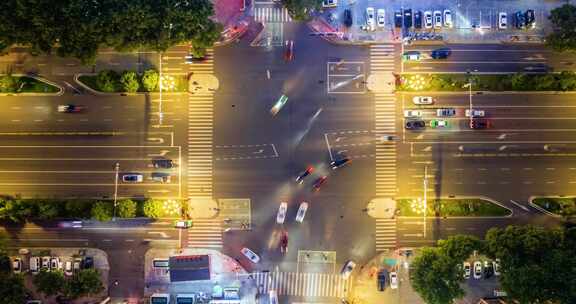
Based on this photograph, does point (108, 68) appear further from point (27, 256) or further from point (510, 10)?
point (510, 10)

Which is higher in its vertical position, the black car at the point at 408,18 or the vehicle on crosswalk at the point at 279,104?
the black car at the point at 408,18

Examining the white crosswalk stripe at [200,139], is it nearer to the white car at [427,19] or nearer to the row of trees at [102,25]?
the row of trees at [102,25]

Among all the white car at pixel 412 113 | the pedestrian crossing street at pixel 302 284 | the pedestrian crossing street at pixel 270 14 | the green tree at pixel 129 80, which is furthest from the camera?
the pedestrian crossing street at pixel 270 14

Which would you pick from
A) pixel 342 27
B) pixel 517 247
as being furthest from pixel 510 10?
pixel 517 247

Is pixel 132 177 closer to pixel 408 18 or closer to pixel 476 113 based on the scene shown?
pixel 408 18

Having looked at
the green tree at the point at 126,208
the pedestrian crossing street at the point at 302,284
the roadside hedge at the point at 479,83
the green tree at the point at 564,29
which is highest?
the green tree at the point at 564,29

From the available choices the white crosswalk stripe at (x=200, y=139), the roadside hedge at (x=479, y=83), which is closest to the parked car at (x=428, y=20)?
the roadside hedge at (x=479, y=83)

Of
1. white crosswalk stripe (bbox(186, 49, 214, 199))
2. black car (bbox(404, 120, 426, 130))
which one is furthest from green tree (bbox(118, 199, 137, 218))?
black car (bbox(404, 120, 426, 130))
